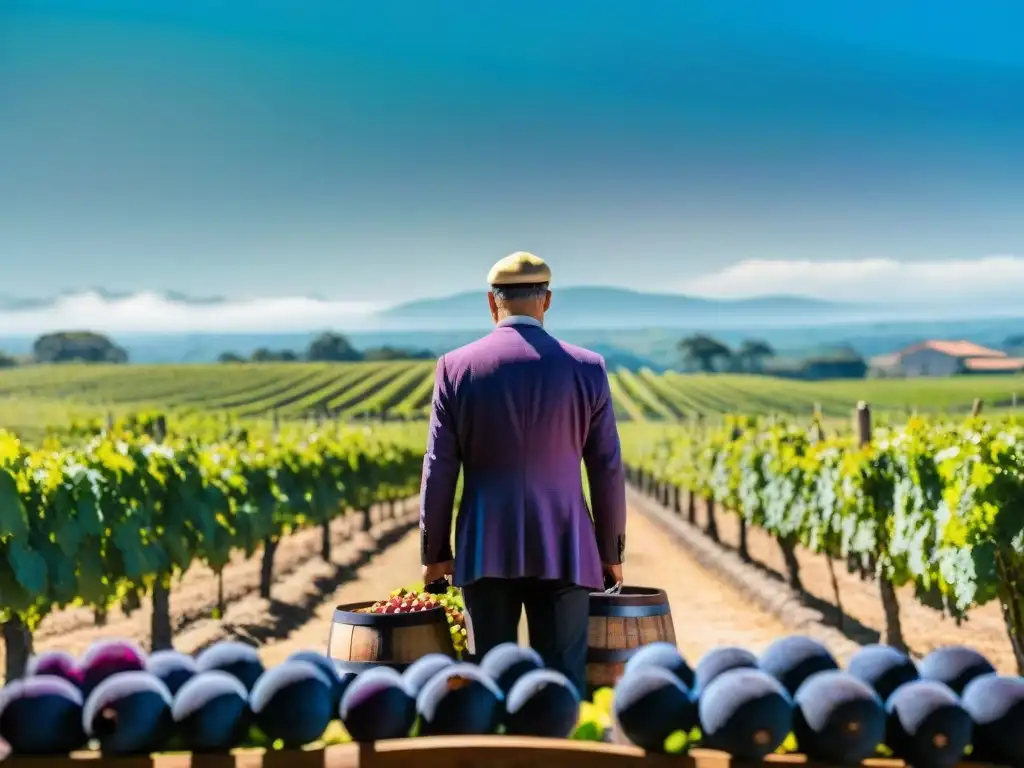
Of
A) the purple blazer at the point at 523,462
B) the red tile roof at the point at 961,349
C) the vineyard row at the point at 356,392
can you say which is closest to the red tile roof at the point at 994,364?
the red tile roof at the point at 961,349

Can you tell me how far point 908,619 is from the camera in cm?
1570

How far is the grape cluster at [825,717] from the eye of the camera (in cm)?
231

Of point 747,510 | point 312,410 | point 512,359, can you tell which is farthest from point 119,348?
point 512,359

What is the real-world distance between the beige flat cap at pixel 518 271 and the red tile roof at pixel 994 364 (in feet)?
410

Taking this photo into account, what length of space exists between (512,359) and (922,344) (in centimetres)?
15344

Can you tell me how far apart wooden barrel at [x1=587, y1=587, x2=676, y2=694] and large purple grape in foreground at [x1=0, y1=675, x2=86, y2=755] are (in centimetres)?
166

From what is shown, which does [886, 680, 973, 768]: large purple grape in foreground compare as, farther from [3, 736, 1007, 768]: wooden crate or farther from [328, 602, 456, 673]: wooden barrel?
[328, 602, 456, 673]: wooden barrel

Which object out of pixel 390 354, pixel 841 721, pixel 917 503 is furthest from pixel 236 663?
pixel 390 354

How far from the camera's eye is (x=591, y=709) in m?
2.73

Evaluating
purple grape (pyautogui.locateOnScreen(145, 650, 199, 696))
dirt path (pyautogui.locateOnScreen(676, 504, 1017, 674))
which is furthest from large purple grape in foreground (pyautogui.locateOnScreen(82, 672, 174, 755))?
dirt path (pyautogui.locateOnScreen(676, 504, 1017, 674))

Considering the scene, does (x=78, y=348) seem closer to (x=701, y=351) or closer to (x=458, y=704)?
(x=701, y=351)

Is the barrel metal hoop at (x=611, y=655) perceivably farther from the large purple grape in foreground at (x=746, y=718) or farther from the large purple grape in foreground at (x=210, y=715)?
the large purple grape in foreground at (x=210, y=715)

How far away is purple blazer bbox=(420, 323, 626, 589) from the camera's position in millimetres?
3443

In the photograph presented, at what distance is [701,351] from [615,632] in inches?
6879
